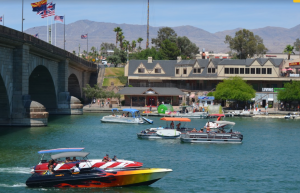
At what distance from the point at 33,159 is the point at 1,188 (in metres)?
10.5

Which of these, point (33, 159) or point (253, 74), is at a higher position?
point (253, 74)

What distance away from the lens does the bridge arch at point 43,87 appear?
8831 centimetres

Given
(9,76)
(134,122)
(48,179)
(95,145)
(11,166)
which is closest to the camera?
(48,179)

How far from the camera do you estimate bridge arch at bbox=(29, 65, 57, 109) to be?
88.3 metres

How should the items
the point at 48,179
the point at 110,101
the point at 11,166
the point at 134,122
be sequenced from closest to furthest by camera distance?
the point at 48,179
the point at 11,166
the point at 134,122
the point at 110,101

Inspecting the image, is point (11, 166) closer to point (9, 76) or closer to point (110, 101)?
point (9, 76)

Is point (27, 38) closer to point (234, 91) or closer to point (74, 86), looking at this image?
point (74, 86)

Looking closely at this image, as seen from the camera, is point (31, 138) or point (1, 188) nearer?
point (1, 188)

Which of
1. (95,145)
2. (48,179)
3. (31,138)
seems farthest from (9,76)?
(48,179)

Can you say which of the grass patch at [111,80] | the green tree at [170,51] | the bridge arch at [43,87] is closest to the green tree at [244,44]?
the green tree at [170,51]

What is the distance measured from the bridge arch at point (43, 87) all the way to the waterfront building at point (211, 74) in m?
39.7

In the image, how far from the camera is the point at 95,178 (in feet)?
120

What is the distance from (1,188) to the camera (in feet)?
120

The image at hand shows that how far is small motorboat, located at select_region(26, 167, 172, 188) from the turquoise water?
0.48 meters
